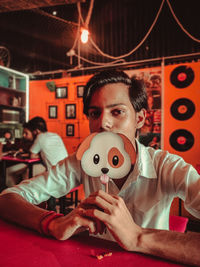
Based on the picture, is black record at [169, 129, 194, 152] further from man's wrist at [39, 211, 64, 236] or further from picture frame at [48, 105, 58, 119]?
man's wrist at [39, 211, 64, 236]

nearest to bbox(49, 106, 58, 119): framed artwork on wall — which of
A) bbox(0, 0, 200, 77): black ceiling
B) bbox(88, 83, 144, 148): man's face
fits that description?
bbox(0, 0, 200, 77): black ceiling

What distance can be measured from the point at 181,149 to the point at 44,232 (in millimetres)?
3643

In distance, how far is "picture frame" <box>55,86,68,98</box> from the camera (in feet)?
16.7

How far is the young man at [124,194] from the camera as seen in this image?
2.03 ft

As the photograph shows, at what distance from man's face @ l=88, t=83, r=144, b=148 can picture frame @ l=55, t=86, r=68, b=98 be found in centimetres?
425

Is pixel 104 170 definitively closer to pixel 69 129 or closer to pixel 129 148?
pixel 129 148

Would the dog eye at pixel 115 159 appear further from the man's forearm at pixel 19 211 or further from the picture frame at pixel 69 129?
the picture frame at pixel 69 129

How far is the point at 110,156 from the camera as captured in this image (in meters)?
0.67

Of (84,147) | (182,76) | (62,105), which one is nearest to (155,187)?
(84,147)

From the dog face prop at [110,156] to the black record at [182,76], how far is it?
367cm

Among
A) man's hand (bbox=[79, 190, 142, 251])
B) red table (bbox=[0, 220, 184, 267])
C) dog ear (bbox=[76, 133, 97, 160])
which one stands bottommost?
red table (bbox=[0, 220, 184, 267])

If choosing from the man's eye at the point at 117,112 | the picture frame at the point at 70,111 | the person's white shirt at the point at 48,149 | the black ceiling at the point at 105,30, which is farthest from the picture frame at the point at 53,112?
the man's eye at the point at 117,112

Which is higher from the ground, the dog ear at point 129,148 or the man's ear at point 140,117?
the man's ear at point 140,117

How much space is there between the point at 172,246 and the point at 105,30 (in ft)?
14.4
